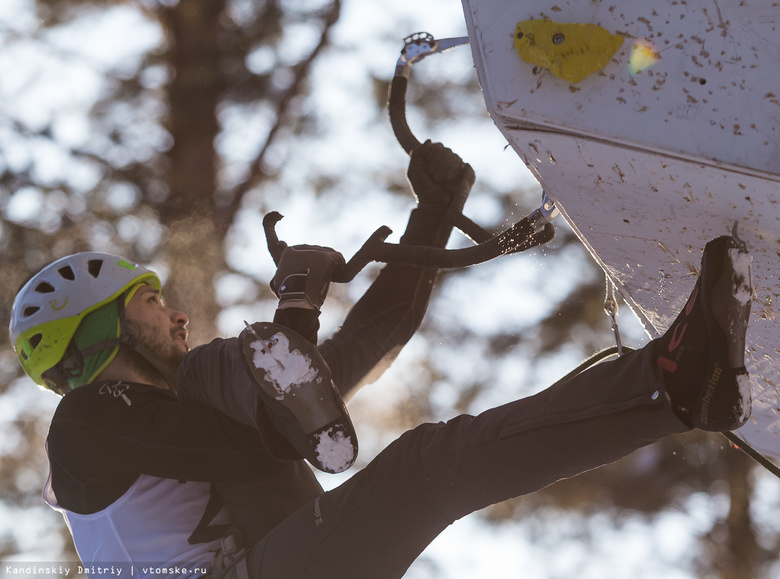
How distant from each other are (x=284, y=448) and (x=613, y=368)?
31.7 inches

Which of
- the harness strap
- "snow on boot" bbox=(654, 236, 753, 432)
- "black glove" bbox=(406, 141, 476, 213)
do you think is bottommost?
"snow on boot" bbox=(654, 236, 753, 432)

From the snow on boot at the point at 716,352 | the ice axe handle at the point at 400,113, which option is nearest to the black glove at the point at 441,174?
the ice axe handle at the point at 400,113

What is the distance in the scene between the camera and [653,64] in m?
1.67

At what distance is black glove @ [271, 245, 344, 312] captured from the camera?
87.1 inches

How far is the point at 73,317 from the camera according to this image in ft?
9.42

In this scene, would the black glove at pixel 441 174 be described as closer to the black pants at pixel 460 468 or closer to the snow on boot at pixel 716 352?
the black pants at pixel 460 468

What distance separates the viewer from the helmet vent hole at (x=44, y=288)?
9.77ft

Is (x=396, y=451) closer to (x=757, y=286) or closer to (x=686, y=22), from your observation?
(x=757, y=286)

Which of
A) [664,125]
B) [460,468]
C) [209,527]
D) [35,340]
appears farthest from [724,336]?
[35,340]

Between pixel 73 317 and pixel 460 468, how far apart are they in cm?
151

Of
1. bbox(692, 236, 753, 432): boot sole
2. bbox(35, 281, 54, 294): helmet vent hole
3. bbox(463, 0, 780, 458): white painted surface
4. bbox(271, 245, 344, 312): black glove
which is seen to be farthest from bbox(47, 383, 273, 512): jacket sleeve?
bbox(692, 236, 753, 432): boot sole

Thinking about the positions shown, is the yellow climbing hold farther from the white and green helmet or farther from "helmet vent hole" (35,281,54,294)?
"helmet vent hole" (35,281,54,294)

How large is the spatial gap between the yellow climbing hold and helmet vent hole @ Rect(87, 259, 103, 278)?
1.79 metres

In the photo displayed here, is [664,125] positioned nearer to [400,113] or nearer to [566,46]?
[566,46]
